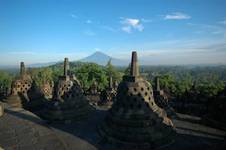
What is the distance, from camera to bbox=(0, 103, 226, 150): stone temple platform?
6.59 m

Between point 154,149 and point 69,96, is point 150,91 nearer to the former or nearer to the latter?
point 154,149

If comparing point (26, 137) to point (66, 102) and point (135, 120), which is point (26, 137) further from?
point (66, 102)

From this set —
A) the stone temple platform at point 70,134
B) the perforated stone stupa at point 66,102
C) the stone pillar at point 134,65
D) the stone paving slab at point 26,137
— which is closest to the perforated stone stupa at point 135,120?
the stone pillar at point 134,65

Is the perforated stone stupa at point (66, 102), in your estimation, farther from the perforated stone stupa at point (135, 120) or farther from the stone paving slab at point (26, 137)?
Answer: the stone paving slab at point (26, 137)

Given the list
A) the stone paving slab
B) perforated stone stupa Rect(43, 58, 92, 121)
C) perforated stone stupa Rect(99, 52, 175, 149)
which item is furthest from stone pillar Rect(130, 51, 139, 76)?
the stone paving slab

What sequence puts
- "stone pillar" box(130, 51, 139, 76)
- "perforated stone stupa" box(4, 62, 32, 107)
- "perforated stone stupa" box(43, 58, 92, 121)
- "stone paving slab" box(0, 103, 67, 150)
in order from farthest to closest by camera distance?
"perforated stone stupa" box(4, 62, 32, 107), "perforated stone stupa" box(43, 58, 92, 121), "stone pillar" box(130, 51, 139, 76), "stone paving slab" box(0, 103, 67, 150)

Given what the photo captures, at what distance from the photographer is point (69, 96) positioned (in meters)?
13.8

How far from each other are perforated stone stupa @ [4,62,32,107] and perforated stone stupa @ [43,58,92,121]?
13.5 ft

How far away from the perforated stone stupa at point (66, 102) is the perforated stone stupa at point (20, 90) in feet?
13.5

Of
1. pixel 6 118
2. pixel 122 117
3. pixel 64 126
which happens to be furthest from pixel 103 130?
pixel 6 118

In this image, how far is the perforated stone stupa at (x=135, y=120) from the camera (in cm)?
1006

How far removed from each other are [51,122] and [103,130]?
4.08 metres

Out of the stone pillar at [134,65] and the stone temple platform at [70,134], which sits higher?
the stone pillar at [134,65]

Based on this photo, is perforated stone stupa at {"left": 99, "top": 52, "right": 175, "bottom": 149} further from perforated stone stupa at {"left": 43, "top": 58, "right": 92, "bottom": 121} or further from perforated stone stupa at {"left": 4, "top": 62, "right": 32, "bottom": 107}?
perforated stone stupa at {"left": 4, "top": 62, "right": 32, "bottom": 107}
